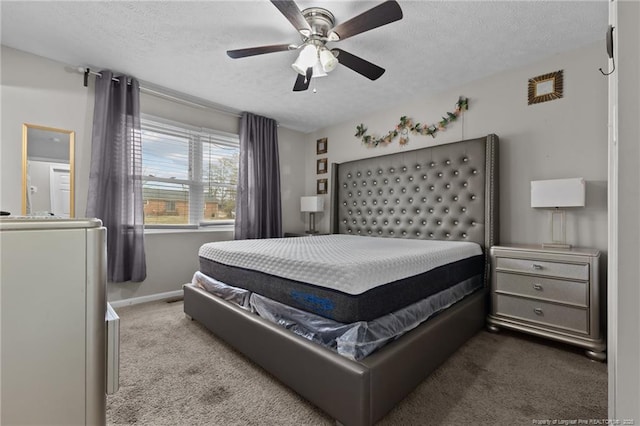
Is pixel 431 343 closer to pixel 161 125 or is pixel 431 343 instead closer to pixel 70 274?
pixel 70 274

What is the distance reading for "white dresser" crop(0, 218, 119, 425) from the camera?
0.44m

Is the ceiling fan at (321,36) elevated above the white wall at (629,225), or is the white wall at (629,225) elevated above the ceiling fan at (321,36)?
the ceiling fan at (321,36)

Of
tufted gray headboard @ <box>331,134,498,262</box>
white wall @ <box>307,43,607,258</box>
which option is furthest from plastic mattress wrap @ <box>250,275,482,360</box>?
white wall @ <box>307,43,607,258</box>

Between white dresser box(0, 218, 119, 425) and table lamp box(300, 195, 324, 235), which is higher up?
table lamp box(300, 195, 324, 235)

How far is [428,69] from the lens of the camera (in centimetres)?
273

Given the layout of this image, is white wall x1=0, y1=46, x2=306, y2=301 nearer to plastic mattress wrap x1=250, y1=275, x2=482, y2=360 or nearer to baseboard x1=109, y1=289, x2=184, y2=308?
baseboard x1=109, y1=289, x2=184, y2=308

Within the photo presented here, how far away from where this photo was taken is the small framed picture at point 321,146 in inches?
178

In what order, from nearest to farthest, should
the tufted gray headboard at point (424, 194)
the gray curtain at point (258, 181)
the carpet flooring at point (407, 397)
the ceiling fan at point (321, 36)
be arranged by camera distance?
the carpet flooring at point (407, 397) < the ceiling fan at point (321, 36) < the tufted gray headboard at point (424, 194) < the gray curtain at point (258, 181)

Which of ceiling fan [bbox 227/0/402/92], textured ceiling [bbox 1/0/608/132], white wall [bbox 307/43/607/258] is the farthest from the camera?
white wall [bbox 307/43/607/258]

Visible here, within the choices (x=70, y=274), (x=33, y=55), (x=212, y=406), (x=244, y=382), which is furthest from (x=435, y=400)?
(x=33, y=55)

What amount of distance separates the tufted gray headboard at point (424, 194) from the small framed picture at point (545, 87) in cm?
47

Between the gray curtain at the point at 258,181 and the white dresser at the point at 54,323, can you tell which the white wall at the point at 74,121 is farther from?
the white dresser at the point at 54,323

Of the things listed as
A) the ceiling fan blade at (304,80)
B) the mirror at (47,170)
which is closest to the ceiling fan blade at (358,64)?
the ceiling fan blade at (304,80)

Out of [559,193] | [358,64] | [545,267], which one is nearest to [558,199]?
[559,193]
